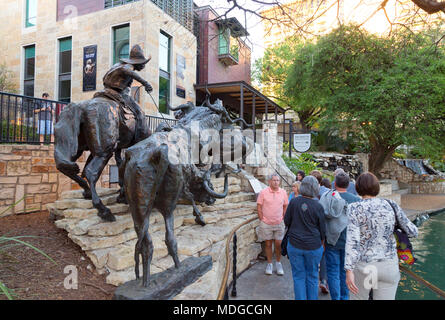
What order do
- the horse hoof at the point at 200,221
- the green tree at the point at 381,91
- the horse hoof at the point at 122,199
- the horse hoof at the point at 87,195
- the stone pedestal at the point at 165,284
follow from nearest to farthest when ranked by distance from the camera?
the stone pedestal at the point at 165,284, the horse hoof at the point at 87,195, the horse hoof at the point at 122,199, the horse hoof at the point at 200,221, the green tree at the point at 381,91

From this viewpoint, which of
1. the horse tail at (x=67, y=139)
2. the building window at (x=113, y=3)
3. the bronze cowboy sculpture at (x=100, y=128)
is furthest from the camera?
the building window at (x=113, y=3)

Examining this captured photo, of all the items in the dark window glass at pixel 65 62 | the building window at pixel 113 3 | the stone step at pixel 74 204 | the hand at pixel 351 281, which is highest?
the building window at pixel 113 3

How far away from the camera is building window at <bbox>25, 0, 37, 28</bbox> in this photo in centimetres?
1550

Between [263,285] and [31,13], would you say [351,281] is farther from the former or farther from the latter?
[31,13]

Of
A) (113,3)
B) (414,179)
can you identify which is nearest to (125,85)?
(113,3)

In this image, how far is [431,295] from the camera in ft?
18.0

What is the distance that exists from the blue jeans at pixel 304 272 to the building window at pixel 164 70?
12.0 meters

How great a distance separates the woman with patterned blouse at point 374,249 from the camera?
7.77 feet

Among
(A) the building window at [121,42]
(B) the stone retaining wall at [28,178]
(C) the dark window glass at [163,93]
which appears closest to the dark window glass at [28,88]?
(A) the building window at [121,42]

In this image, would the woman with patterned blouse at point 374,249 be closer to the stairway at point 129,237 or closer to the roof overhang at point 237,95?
the stairway at point 129,237

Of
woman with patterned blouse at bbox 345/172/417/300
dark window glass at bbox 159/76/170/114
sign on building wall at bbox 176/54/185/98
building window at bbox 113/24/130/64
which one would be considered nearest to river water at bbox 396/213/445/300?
woman with patterned blouse at bbox 345/172/417/300

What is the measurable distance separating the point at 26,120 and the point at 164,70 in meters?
9.30

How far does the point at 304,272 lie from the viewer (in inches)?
132
